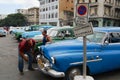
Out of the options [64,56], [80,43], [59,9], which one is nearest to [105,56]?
[80,43]

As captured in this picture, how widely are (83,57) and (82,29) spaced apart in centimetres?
82

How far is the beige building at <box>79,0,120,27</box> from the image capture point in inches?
1624

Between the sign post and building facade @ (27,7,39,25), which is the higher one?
building facade @ (27,7,39,25)

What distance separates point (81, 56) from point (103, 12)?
3650 cm

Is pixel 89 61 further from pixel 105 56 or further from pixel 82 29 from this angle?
pixel 82 29

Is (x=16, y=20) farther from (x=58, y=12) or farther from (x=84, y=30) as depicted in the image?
(x=84, y=30)

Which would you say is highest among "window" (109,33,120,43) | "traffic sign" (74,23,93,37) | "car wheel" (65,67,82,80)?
"traffic sign" (74,23,93,37)

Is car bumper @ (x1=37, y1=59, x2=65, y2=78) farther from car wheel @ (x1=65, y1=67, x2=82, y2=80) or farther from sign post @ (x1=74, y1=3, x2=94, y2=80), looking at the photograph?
sign post @ (x1=74, y1=3, x2=94, y2=80)

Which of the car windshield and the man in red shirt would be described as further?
the man in red shirt

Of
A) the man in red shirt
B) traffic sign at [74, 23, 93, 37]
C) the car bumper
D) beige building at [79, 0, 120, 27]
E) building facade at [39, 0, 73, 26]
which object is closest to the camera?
traffic sign at [74, 23, 93, 37]

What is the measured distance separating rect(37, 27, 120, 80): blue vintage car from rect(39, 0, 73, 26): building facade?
46.0 meters

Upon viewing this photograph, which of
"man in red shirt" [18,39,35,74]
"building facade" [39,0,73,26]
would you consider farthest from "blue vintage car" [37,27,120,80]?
"building facade" [39,0,73,26]

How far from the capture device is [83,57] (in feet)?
18.9

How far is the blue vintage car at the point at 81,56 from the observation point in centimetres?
588
